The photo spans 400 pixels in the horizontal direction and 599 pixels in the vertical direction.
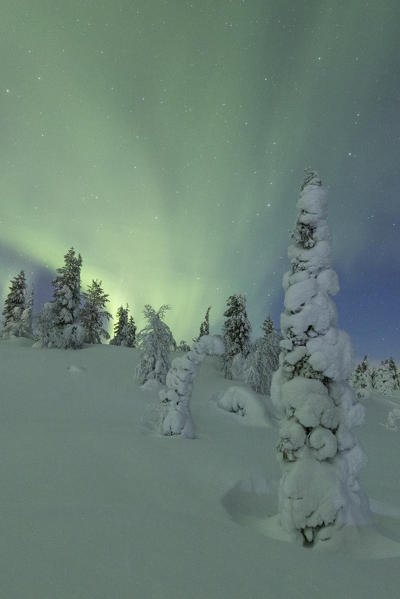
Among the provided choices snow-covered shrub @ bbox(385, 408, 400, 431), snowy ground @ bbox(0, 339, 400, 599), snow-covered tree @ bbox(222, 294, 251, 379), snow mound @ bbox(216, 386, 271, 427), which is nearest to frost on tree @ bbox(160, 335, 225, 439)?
snowy ground @ bbox(0, 339, 400, 599)

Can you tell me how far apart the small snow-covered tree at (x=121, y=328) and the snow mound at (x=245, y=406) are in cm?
3907

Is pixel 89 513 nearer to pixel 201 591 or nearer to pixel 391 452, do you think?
pixel 201 591

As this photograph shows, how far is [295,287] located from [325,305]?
0.57m

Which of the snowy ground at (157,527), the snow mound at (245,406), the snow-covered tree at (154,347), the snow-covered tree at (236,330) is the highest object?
the snow-covered tree at (236,330)

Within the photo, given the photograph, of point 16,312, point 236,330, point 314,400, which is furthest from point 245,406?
point 16,312

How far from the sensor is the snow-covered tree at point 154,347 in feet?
72.0

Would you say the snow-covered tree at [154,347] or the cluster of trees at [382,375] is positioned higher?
the cluster of trees at [382,375]

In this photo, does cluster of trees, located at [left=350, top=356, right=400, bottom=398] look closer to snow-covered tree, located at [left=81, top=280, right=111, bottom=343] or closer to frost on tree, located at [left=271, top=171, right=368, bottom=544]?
snow-covered tree, located at [left=81, top=280, right=111, bottom=343]

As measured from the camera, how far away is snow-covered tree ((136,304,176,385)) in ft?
72.0

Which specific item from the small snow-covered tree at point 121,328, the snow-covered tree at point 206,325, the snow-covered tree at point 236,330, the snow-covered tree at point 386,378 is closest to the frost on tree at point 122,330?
the small snow-covered tree at point 121,328

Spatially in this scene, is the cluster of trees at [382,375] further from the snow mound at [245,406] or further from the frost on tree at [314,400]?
Answer: the frost on tree at [314,400]

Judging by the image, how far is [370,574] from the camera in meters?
3.07

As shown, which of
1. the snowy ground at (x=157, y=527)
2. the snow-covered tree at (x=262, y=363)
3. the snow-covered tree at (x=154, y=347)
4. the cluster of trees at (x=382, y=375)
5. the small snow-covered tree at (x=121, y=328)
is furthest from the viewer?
the cluster of trees at (x=382, y=375)

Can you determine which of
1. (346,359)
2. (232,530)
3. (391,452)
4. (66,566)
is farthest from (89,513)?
(391,452)
